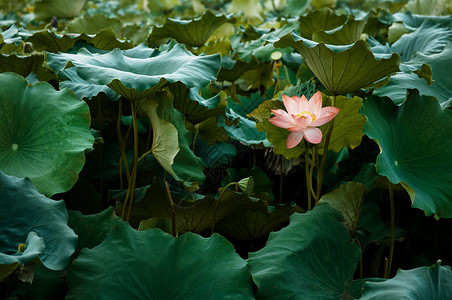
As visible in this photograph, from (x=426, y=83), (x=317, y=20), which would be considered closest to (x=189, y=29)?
(x=317, y=20)

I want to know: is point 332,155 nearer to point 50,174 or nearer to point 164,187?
point 164,187

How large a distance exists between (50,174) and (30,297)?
0.74 feet

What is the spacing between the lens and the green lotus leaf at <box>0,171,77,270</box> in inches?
30.0

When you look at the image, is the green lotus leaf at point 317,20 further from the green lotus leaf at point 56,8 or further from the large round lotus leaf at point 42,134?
the green lotus leaf at point 56,8

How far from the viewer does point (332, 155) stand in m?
1.57

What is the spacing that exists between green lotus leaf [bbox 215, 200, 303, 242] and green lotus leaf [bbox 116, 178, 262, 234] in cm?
2

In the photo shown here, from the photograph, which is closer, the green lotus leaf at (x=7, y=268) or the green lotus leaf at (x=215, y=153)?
the green lotus leaf at (x=7, y=268)

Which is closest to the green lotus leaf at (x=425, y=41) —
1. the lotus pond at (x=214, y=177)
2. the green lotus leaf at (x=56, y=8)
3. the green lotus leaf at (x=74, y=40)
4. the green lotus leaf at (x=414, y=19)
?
the lotus pond at (x=214, y=177)

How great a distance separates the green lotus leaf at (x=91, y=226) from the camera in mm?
933

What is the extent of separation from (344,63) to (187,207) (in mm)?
431

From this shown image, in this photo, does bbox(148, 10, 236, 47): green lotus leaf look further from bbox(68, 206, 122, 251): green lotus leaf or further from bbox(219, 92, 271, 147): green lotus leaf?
Answer: bbox(68, 206, 122, 251): green lotus leaf

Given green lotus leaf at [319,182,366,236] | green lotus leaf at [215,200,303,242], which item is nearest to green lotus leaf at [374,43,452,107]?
green lotus leaf at [319,182,366,236]

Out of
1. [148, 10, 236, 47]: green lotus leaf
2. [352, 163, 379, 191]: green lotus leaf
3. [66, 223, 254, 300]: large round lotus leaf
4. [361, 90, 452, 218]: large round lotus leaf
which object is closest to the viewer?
[66, 223, 254, 300]: large round lotus leaf

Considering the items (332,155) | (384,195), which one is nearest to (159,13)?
(332,155)
